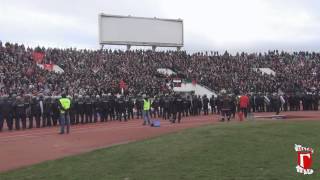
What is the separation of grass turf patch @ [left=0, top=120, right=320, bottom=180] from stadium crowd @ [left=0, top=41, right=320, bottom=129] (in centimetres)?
1110

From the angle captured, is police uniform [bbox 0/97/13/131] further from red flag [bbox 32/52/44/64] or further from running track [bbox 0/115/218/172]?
red flag [bbox 32/52/44/64]

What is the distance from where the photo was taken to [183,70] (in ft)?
175

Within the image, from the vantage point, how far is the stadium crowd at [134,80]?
29391 millimetres

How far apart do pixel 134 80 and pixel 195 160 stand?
32801 millimetres

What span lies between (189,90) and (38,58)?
12991mm

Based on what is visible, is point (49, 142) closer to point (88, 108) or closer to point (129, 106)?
point (88, 108)

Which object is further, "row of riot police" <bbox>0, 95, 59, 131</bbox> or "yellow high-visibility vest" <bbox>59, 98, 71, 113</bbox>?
"row of riot police" <bbox>0, 95, 59, 131</bbox>

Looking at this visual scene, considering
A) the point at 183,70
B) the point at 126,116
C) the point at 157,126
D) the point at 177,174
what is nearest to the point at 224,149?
the point at 177,174

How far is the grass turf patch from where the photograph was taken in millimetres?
11852

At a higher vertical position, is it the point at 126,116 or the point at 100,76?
the point at 100,76

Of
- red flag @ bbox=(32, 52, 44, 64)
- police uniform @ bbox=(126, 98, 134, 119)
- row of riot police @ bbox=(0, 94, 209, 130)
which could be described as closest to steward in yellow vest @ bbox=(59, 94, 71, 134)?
row of riot police @ bbox=(0, 94, 209, 130)

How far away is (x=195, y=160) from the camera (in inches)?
529

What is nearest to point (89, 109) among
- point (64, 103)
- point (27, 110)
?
point (27, 110)

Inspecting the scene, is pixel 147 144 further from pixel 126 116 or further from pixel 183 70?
pixel 183 70
